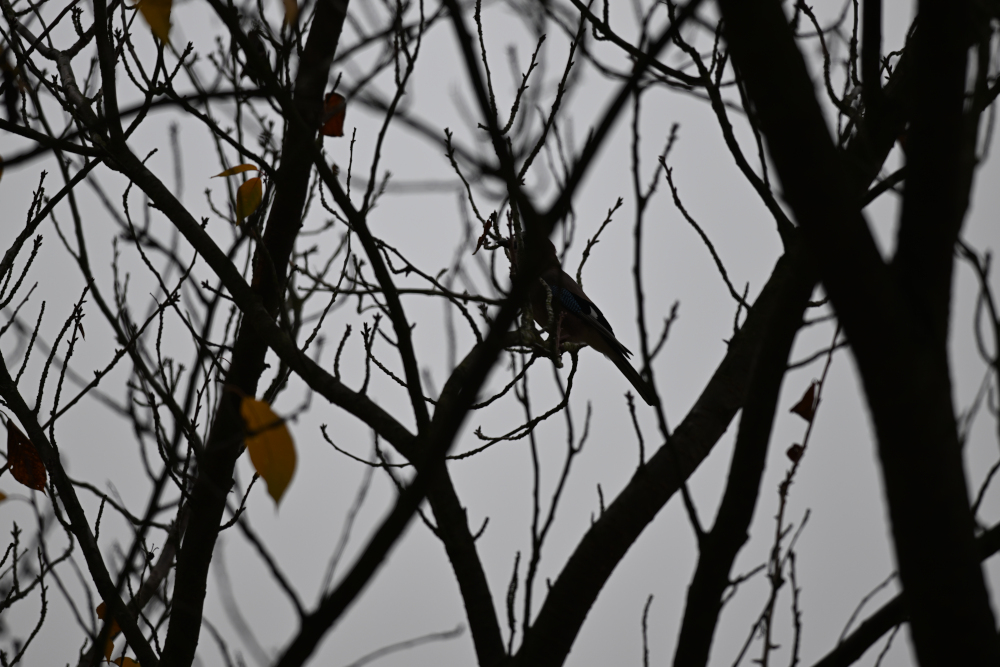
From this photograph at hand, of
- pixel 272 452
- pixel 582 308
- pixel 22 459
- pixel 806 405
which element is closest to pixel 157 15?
pixel 272 452

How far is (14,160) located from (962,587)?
2111 millimetres

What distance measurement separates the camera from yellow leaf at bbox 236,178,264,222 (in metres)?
2.32

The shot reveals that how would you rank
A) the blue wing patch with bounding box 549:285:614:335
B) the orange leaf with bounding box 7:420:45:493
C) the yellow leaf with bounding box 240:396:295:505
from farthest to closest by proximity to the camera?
the blue wing patch with bounding box 549:285:614:335 → the orange leaf with bounding box 7:420:45:493 → the yellow leaf with bounding box 240:396:295:505

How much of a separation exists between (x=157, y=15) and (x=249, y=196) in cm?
75

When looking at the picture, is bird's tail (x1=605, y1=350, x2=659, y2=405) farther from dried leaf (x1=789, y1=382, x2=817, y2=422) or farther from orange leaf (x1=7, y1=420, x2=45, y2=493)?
orange leaf (x1=7, y1=420, x2=45, y2=493)

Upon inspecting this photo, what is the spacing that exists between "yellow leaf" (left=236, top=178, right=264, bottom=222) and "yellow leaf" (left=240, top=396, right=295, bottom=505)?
1013 millimetres

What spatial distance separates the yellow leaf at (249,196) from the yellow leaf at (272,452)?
1.01 metres

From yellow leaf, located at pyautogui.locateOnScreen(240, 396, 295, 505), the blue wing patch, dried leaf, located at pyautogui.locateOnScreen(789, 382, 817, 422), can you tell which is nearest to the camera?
yellow leaf, located at pyautogui.locateOnScreen(240, 396, 295, 505)

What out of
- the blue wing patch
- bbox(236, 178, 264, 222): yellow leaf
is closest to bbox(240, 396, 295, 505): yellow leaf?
bbox(236, 178, 264, 222): yellow leaf

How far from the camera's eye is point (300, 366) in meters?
2.06

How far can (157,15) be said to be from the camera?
→ 1.65m

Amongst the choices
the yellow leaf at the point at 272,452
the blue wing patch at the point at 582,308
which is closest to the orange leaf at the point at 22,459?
the yellow leaf at the point at 272,452

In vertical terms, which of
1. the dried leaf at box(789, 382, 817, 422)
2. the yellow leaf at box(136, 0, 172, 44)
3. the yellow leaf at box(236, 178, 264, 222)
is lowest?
the dried leaf at box(789, 382, 817, 422)

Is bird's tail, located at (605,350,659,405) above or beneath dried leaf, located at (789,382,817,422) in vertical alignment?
above
